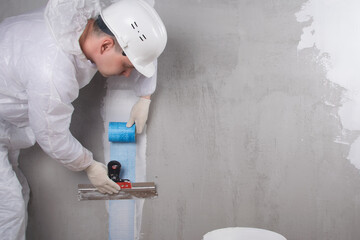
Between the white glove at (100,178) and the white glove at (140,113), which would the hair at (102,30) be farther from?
the white glove at (100,178)

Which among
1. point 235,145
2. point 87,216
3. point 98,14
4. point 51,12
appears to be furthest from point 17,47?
point 235,145

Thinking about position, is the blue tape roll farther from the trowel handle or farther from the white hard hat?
the white hard hat

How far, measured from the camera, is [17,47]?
124 centimetres

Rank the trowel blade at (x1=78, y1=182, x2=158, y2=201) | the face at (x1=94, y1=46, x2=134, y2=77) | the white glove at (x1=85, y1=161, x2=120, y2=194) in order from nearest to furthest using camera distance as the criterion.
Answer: the face at (x1=94, y1=46, x2=134, y2=77) < the white glove at (x1=85, y1=161, x2=120, y2=194) < the trowel blade at (x1=78, y1=182, x2=158, y2=201)

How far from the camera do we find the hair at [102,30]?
128 centimetres

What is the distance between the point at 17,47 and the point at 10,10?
0.55 meters

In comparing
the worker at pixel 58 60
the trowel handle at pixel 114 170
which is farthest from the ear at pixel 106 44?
the trowel handle at pixel 114 170

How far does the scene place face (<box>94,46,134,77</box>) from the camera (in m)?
1.31

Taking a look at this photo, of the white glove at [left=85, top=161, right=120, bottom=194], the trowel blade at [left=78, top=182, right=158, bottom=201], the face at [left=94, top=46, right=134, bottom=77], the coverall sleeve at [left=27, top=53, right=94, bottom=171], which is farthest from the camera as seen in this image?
the trowel blade at [left=78, top=182, right=158, bottom=201]

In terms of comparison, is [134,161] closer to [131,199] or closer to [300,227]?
[131,199]

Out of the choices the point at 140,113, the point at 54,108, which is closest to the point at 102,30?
the point at 54,108

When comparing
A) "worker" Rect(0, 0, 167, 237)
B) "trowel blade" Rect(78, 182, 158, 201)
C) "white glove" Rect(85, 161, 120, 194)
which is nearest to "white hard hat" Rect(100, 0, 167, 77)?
"worker" Rect(0, 0, 167, 237)

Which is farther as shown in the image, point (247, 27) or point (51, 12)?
point (247, 27)

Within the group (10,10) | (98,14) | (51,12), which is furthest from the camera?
(10,10)
